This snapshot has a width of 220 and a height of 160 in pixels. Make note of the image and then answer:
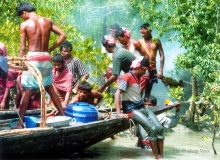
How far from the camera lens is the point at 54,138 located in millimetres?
5422

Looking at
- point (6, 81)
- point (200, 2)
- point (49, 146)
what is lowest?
point (49, 146)

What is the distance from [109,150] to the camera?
24.3ft

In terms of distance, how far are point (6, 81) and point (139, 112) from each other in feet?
8.27

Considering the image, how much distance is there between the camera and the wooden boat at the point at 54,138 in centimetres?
486

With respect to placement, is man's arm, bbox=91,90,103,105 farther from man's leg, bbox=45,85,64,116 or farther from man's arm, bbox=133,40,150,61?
man's arm, bbox=133,40,150,61

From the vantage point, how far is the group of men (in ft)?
19.0

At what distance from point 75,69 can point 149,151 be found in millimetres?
2023

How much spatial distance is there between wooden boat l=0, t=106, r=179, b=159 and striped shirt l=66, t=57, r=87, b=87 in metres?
1.44

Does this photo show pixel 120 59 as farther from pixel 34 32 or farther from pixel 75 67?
pixel 34 32

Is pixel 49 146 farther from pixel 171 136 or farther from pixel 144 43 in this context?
pixel 171 136

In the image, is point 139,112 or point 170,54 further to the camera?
point 170,54

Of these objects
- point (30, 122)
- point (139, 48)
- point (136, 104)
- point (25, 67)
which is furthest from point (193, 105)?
point (25, 67)

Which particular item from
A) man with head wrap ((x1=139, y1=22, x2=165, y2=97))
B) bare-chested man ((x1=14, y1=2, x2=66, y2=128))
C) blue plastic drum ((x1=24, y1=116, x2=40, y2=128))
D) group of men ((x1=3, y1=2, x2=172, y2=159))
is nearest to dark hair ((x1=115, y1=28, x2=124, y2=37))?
group of men ((x1=3, y1=2, x2=172, y2=159))

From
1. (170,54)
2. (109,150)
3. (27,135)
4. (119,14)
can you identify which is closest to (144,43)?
(109,150)
